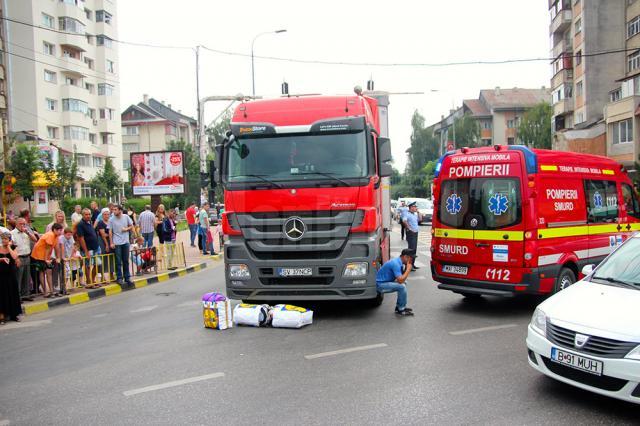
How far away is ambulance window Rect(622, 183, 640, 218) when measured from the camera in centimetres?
1092

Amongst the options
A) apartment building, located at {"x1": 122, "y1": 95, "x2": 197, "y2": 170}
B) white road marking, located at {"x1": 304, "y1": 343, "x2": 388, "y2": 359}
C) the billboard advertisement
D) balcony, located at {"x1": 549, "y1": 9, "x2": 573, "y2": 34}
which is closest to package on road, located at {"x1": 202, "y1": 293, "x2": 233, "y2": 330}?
white road marking, located at {"x1": 304, "y1": 343, "x2": 388, "y2": 359}

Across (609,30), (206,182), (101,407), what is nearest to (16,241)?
(206,182)

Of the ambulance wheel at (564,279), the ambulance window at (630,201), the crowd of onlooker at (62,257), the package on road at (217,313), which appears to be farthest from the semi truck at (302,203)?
the ambulance window at (630,201)

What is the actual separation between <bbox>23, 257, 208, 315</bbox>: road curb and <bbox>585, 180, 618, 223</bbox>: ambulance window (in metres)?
10.5

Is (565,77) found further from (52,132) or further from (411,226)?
(52,132)

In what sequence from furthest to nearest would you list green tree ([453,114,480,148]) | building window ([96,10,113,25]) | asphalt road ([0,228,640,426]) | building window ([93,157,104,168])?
green tree ([453,114,480,148]) < building window ([96,10,113,25]) < building window ([93,157,104,168]) < asphalt road ([0,228,640,426])

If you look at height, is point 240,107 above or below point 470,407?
above

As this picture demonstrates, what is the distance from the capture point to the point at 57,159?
1673 inches

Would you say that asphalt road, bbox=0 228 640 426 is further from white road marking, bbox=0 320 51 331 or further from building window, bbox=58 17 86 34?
building window, bbox=58 17 86 34

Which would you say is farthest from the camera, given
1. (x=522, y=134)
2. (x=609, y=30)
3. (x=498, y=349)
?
(x=522, y=134)

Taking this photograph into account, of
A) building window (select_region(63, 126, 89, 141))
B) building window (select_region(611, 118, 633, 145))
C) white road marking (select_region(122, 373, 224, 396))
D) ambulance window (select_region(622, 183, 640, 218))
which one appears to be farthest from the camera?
building window (select_region(63, 126, 89, 141))

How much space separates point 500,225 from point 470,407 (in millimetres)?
4373

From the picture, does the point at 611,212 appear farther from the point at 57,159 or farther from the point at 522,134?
the point at 522,134

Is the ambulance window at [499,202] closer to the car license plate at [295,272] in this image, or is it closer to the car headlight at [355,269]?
the car headlight at [355,269]
